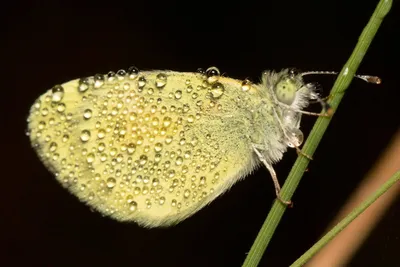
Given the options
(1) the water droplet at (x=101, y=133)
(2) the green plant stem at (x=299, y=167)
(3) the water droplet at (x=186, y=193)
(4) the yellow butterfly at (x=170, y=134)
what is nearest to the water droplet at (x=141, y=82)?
(4) the yellow butterfly at (x=170, y=134)

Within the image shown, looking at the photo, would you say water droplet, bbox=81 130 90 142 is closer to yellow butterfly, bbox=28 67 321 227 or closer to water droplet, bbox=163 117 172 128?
yellow butterfly, bbox=28 67 321 227

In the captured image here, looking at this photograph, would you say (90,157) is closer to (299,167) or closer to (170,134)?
(170,134)

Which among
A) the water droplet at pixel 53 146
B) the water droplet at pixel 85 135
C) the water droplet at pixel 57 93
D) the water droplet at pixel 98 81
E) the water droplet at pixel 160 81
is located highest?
the water droplet at pixel 160 81

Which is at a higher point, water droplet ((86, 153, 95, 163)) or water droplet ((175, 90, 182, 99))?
water droplet ((175, 90, 182, 99))

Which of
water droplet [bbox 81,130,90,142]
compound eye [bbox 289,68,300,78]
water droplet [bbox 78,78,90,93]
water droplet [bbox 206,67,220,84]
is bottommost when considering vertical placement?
water droplet [bbox 81,130,90,142]

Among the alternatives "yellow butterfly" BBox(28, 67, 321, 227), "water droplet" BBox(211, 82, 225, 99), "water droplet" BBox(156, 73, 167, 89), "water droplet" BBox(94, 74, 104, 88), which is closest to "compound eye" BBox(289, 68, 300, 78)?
"yellow butterfly" BBox(28, 67, 321, 227)

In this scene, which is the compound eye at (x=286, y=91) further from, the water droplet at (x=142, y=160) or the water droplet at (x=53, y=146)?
the water droplet at (x=53, y=146)
